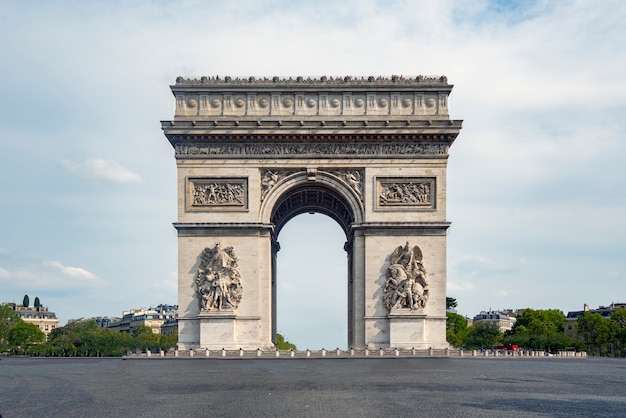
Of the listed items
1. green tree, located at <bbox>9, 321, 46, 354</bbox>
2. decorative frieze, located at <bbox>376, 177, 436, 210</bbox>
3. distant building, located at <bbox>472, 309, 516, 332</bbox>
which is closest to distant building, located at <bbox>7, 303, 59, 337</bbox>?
green tree, located at <bbox>9, 321, 46, 354</bbox>

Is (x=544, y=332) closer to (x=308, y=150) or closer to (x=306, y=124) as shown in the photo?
(x=308, y=150)

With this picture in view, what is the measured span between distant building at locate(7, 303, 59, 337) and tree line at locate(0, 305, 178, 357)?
31.2m

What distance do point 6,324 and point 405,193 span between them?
248 ft

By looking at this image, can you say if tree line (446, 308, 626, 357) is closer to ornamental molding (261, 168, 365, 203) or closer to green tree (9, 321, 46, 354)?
ornamental molding (261, 168, 365, 203)

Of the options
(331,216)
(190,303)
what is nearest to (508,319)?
(331,216)

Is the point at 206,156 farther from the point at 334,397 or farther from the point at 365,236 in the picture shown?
the point at 334,397

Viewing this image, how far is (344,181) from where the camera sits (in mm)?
47062

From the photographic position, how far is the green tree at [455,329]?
9575 cm

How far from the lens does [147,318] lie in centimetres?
14325

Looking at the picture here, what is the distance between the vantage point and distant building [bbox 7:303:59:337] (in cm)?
14362

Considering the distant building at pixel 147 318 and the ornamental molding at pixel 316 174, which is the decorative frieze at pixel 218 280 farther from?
the distant building at pixel 147 318

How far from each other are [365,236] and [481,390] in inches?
915

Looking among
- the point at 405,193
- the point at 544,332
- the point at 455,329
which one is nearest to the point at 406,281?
the point at 405,193

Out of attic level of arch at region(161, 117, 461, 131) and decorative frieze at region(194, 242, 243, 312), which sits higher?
attic level of arch at region(161, 117, 461, 131)
